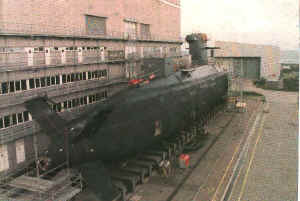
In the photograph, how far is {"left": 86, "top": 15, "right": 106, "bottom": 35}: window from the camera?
26.7m

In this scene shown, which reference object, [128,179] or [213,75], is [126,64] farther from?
Result: [128,179]

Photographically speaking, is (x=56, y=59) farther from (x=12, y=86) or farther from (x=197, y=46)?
(x=197, y=46)

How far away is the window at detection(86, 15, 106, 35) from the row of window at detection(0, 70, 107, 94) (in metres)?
4.07

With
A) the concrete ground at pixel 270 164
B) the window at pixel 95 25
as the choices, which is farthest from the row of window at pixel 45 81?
the concrete ground at pixel 270 164

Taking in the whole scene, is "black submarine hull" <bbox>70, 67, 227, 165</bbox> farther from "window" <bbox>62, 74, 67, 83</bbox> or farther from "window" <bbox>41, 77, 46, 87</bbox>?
"window" <bbox>62, 74, 67, 83</bbox>

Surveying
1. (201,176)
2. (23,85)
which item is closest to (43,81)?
(23,85)

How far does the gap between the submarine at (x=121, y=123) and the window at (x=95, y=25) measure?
813cm

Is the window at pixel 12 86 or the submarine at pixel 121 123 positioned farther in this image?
the window at pixel 12 86

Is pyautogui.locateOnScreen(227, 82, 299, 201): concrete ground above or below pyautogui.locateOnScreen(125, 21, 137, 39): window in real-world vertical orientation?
below

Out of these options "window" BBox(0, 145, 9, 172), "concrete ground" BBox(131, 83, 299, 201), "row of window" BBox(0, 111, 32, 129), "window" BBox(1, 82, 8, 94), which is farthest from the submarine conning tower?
"window" BBox(0, 145, 9, 172)

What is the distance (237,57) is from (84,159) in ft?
234

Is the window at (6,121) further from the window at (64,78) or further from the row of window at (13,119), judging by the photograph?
the window at (64,78)

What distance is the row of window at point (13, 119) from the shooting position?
734 inches

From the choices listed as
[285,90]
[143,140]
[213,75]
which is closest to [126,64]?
[213,75]
